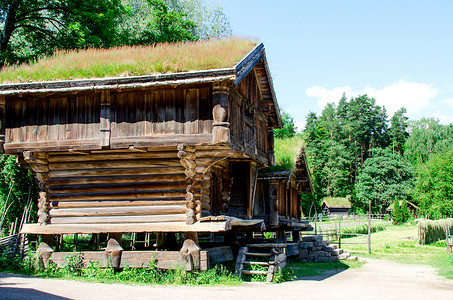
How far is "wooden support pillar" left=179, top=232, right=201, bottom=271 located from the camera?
43.8 ft

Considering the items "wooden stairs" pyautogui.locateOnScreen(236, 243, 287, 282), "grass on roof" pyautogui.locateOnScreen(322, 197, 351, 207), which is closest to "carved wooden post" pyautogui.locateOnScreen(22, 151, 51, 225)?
"wooden stairs" pyautogui.locateOnScreen(236, 243, 287, 282)

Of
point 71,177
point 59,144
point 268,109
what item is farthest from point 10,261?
point 268,109

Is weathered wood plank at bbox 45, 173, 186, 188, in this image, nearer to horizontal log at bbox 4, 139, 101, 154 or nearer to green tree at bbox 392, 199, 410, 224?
horizontal log at bbox 4, 139, 101, 154

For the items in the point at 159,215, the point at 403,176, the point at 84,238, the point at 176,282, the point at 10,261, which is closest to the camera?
the point at 176,282

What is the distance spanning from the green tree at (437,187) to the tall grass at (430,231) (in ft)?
61.8

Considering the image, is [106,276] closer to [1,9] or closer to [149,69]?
[149,69]

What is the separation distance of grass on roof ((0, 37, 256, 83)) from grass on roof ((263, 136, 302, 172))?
6865 mm

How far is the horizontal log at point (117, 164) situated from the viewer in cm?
1420

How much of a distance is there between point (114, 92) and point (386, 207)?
7280cm

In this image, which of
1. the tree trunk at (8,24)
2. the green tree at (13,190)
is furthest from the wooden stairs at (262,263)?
the tree trunk at (8,24)

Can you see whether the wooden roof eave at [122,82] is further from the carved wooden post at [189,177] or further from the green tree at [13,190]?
the green tree at [13,190]

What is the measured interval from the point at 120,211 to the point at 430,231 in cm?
2867

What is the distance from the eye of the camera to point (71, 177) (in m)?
15.0

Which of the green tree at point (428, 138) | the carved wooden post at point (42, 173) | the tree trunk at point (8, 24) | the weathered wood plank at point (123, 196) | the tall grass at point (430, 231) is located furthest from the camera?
the green tree at point (428, 138)
